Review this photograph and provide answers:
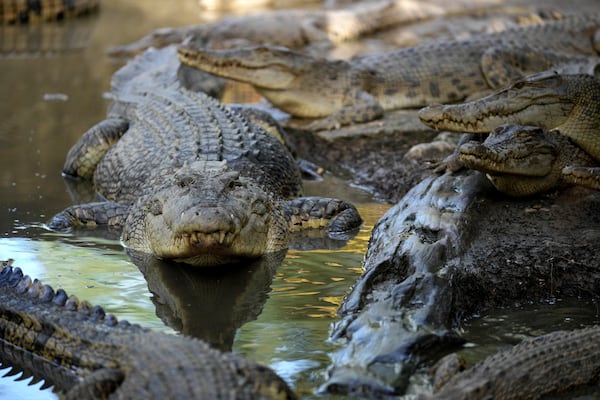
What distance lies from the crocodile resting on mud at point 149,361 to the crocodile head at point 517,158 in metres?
1.23

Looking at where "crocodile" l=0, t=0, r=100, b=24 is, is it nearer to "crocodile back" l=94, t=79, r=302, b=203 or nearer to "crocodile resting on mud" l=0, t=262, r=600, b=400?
"crocodile back" l=94, t=79, r=302, b=203

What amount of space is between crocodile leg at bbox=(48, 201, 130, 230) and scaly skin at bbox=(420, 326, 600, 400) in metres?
3.12

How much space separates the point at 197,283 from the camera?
16.7ft

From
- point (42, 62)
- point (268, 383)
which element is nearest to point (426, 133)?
point (268, 383)

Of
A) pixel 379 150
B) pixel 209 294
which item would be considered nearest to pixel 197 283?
pixel 209 294

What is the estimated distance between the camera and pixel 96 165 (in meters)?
7.45

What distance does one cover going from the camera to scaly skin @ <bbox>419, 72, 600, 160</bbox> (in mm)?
5344

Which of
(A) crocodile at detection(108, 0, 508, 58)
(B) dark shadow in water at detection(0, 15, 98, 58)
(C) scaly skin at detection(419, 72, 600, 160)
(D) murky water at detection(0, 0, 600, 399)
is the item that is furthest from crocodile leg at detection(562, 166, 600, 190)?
(B) dark shadow in water at detection(0, 15, 98, 58)

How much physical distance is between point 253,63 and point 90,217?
3815 mm

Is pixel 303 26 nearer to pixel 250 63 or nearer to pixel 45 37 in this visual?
pixel 45 37

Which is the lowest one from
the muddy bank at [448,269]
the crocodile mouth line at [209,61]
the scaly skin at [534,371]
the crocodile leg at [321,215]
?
the crocodile leg at [321,215]

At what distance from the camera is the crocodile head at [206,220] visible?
5.00m

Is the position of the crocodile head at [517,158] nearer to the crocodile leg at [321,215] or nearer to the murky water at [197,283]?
the murky water at [197,283]

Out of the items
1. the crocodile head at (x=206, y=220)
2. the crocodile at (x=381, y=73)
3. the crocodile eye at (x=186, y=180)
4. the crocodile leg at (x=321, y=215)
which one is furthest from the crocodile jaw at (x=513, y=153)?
the crocodile at (x=381, y=73)
